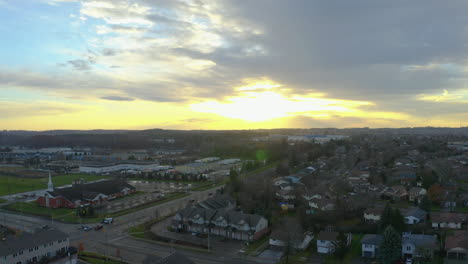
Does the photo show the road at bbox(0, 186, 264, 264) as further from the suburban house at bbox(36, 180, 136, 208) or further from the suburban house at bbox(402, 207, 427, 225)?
the suburban house at bbox(402, 207, 427, 225)

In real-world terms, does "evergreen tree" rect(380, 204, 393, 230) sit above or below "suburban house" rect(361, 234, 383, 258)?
above

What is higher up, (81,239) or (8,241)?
(8,241)

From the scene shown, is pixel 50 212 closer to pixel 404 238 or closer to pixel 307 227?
pixel 307 227

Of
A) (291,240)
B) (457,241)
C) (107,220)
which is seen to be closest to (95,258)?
(107,220)

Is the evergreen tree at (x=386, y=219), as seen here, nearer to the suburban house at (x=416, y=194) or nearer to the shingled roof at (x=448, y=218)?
the shingled roof at (x=448, y=218)

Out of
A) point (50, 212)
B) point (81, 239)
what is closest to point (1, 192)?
point (50, 212)

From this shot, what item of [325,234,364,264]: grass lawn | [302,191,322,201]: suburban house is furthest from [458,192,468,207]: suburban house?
[325,234,364,264]: grass lawn
